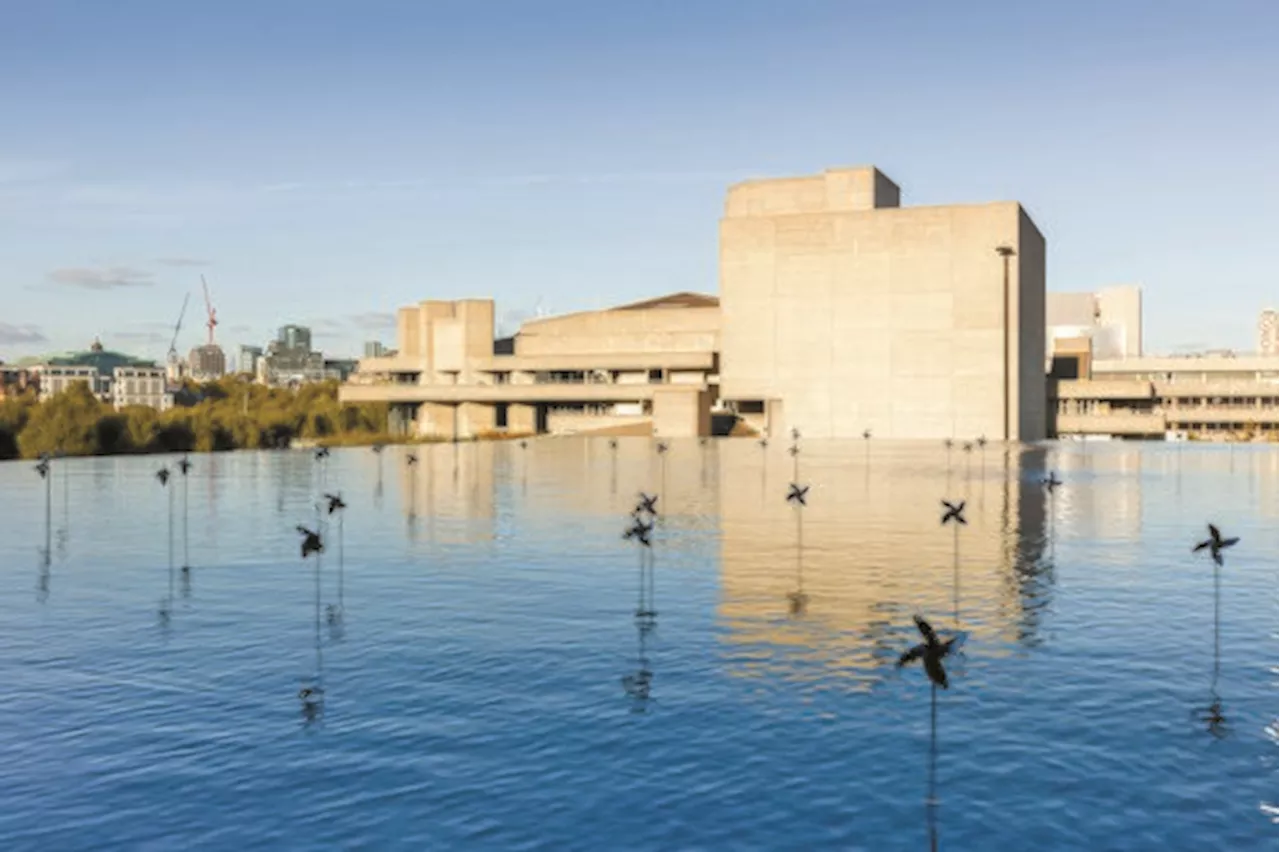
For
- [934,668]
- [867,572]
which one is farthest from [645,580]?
[934,668]

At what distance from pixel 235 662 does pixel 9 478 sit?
9988 cm

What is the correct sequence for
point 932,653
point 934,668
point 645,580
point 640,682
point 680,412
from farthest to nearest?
point 680,412, point 645,580, point 640,682, point 934,668, point 932,653

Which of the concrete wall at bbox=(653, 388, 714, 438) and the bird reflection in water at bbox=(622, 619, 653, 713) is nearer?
the bird reflection in water at bbox=(622, 619, 653, 713)

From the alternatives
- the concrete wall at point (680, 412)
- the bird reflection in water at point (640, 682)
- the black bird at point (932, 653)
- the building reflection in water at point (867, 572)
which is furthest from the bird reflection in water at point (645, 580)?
the concrete wall at point (680, 412)

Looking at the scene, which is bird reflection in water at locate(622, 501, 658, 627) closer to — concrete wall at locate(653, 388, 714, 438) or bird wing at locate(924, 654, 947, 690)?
bird wing at locate(924, 654, 947, 690)

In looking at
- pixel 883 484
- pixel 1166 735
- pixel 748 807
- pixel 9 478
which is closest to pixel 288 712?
pixel 748 807

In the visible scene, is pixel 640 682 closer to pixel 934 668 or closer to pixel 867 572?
pixel 934 668

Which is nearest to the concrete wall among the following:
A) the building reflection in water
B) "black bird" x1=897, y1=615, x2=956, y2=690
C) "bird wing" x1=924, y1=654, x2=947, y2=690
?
the building reflection in water

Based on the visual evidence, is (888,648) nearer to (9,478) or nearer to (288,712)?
(288,712)

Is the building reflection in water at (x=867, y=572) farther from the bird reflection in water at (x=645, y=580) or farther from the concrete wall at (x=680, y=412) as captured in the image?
the concrete wall at (x=680, y=412)

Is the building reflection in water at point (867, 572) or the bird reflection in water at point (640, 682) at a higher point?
the building reflection in water at point (867, 572)

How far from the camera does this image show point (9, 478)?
119 metres

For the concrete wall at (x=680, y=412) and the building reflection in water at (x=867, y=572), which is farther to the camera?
the concrete wall at (x=680, y=412)

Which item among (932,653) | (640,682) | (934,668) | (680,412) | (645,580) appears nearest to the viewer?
(932,653)
